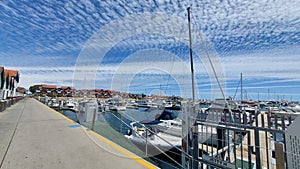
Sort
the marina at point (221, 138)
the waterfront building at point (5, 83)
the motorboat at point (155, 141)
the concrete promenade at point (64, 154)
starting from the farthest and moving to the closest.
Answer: the waterfront building at point (5, 83) → the motorboat at point (155, 141) → the concrete promenade at point (64, 154) → the marina at point (221, 138)

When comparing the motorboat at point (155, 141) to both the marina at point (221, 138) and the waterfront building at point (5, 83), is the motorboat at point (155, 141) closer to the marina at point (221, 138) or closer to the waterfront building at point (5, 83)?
the marina at point (221, 138)

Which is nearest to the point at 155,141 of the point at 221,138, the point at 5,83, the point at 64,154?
the point at 221,138

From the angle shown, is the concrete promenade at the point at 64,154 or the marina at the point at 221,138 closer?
the marina at the point at 221,138

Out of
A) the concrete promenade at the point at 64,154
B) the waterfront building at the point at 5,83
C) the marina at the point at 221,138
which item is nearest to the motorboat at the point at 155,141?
the marina at the point at 221,138

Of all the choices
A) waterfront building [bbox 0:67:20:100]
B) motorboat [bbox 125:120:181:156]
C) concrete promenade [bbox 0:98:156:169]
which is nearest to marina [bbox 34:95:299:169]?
motorboat [bbox 125:120:181:156]

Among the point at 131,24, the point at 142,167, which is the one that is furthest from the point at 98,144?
the point at 131,24

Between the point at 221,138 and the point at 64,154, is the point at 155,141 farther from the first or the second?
the point at 64,154

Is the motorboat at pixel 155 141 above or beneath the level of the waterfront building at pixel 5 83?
beneath

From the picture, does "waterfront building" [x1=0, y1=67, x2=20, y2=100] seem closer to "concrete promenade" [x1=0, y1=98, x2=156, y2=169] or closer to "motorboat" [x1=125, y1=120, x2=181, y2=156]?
"motorboat" [x1=125, y1=120, x2=181, y2=156]

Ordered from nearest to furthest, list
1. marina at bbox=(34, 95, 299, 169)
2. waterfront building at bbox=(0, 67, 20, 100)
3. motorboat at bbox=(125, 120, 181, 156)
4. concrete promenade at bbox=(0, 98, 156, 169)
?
marina at bbox=(34, 95, 299, 169) → concrete promenade at bbox=(0, 98, 156, 169) → motorboat at bbox=(125, 120, 181, 156) → waterfront building at bbox=(0, 67, 20, 100)

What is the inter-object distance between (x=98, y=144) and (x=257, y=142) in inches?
140

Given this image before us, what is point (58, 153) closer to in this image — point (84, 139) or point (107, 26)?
point (84, 139)

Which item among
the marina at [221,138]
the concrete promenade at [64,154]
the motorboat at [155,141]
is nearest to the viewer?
the marina at [221,138]

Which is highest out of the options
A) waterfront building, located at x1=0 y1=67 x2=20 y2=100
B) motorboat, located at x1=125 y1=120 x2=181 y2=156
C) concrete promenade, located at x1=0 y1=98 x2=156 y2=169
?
waterfront building, located at x1=0 y1=67 x2=20 y2=100
